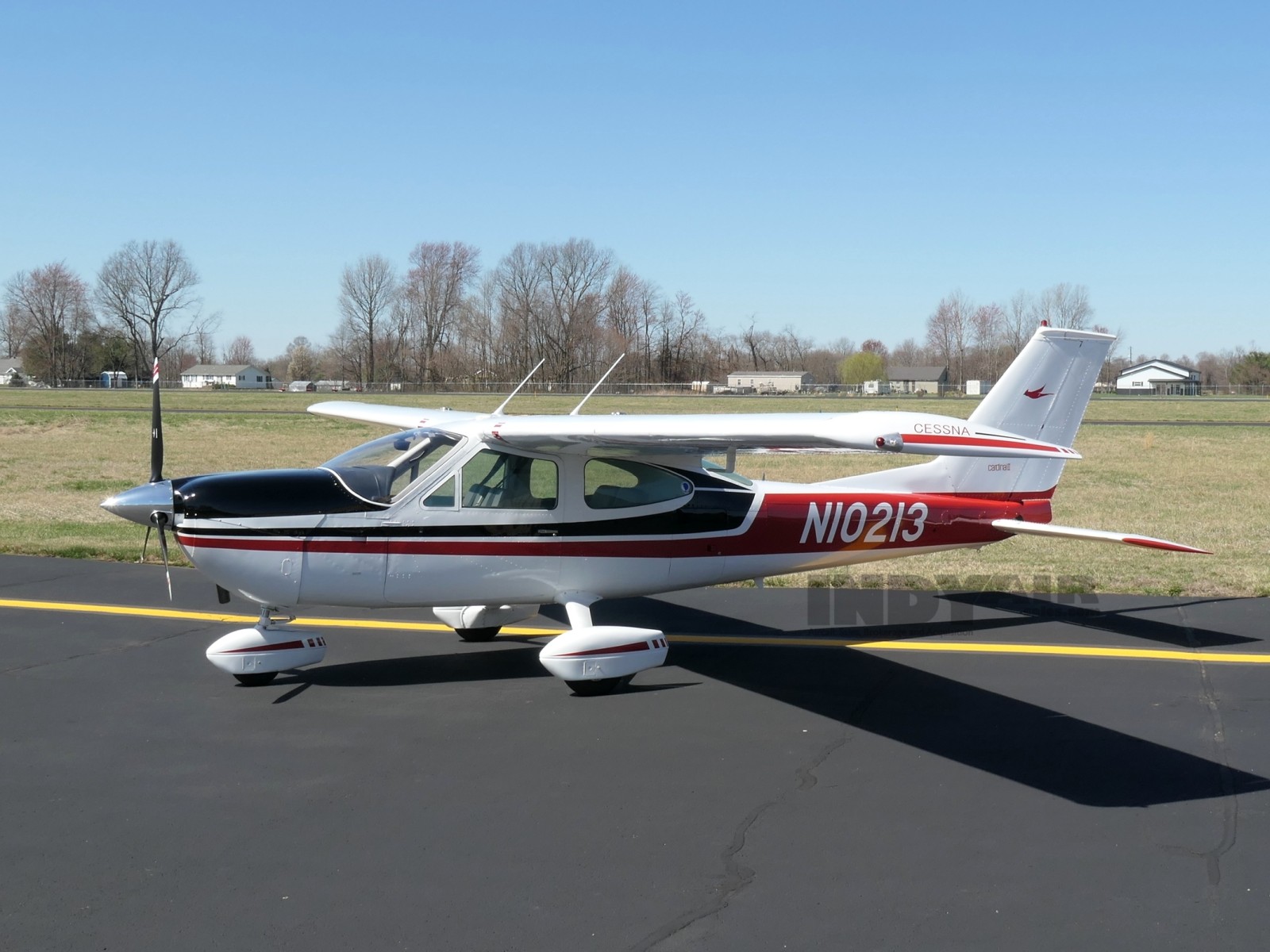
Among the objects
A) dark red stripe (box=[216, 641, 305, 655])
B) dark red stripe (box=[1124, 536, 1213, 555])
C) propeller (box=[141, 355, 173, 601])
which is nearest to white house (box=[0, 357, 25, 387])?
propeller (box=[141, 355, 173, 601])

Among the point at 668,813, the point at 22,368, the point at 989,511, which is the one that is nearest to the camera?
the point at 668,813

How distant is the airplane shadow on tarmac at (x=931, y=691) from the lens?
6.19 metres

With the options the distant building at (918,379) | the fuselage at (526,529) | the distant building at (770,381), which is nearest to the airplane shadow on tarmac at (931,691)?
the fuselage at (526,529)

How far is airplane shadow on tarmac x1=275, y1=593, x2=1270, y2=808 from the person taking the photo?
619 centimetres

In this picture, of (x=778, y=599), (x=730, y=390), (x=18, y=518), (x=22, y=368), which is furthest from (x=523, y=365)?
(x=778, y=599)

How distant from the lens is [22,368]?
119 metres

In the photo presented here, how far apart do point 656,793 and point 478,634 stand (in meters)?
3.86

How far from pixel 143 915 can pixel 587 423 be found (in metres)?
4.25

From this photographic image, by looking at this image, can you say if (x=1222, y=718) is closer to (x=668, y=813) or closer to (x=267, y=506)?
(x=668, y=813)

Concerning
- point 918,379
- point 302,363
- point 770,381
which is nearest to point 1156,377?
point 918,379

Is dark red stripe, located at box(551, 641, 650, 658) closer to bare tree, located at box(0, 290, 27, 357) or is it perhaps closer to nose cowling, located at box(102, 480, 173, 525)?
nose cowling, located at box(102, 480, 173, 525)

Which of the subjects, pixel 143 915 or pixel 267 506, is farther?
pixel 267 506

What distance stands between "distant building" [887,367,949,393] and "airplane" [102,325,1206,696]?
11150 centimetres

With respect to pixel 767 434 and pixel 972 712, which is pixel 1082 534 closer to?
pixel 972 712
